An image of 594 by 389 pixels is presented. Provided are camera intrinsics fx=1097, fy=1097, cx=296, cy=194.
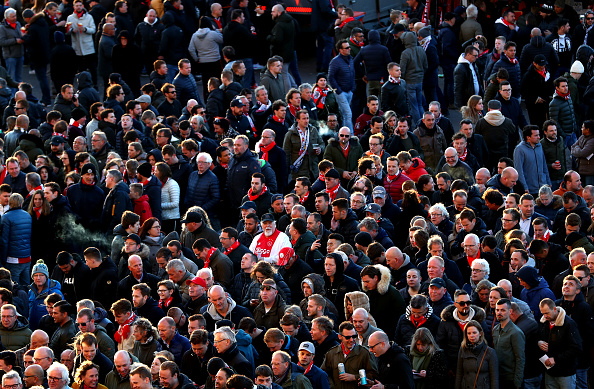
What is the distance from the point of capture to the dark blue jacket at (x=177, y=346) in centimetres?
1036

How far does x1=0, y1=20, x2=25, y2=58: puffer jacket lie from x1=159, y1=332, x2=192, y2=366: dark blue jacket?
447 inches

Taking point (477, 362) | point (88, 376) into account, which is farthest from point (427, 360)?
point (88, 376)

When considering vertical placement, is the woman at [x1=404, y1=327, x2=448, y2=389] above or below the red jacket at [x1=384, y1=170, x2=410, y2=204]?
above

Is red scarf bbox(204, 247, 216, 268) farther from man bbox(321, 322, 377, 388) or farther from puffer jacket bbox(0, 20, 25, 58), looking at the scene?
puffer jacket bbox(0, 20, 25, 58)

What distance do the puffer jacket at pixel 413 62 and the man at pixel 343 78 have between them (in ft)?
3.20

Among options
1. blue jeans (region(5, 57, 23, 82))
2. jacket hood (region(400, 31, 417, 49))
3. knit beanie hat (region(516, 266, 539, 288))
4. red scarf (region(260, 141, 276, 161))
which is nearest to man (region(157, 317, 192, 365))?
knit beanie hat (region(516, 266, 539, 288))

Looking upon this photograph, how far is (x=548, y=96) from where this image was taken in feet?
60.1

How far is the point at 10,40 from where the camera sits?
66.2 feet

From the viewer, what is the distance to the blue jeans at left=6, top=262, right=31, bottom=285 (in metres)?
13.5

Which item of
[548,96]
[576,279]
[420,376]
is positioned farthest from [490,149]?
[420,376]

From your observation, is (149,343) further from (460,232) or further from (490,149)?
(490,149)

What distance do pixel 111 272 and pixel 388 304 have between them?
9.95ft

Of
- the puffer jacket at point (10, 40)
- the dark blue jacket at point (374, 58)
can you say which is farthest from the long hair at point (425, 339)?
the puffer jacket at point (10, 40)

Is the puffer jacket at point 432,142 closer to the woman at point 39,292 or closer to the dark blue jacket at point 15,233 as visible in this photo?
the dark blue jacket at point 15,233
